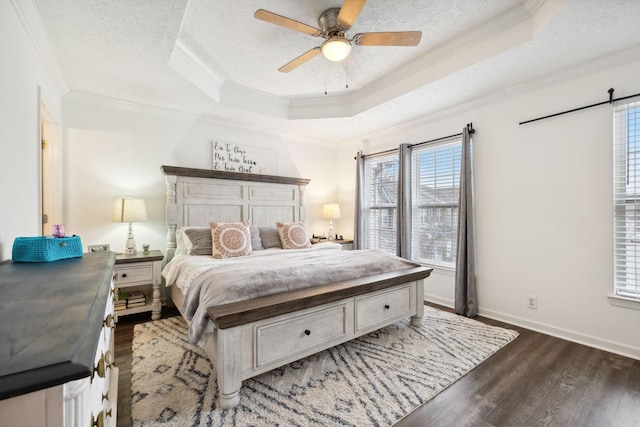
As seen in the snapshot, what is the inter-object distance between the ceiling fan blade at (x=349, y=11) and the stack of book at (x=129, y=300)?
3274 mm

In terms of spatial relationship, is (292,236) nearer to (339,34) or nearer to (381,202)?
(381,202)

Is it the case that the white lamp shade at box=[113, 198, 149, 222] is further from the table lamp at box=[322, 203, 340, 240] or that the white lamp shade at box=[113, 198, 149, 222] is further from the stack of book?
the table lamp at box=[322, 203, 340, 240]

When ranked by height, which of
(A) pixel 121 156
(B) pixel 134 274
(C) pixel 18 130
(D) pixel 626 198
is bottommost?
(B) pixel 134 274

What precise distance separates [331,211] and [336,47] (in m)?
2.95

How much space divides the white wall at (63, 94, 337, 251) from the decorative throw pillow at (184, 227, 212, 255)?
594 millimetres

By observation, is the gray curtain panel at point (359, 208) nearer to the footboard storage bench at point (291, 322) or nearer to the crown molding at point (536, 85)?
the crown molding at point (536, 85)

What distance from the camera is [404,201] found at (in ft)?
12.7

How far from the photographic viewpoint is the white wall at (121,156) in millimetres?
3059

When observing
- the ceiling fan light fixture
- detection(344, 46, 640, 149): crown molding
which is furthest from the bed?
detection(344, 46, 640, 149): crown molding

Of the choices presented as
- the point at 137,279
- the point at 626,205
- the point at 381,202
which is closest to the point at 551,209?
the point at 626,205

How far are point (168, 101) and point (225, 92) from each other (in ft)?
2.19

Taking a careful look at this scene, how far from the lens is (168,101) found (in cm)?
334

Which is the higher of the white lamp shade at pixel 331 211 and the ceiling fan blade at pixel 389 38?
the ceiling fan blade at pixel 389 38

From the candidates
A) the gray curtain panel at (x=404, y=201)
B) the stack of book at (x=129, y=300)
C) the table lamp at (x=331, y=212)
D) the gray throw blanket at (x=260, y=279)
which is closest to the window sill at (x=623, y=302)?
the gray throw blanket at (x=260, y=279)
